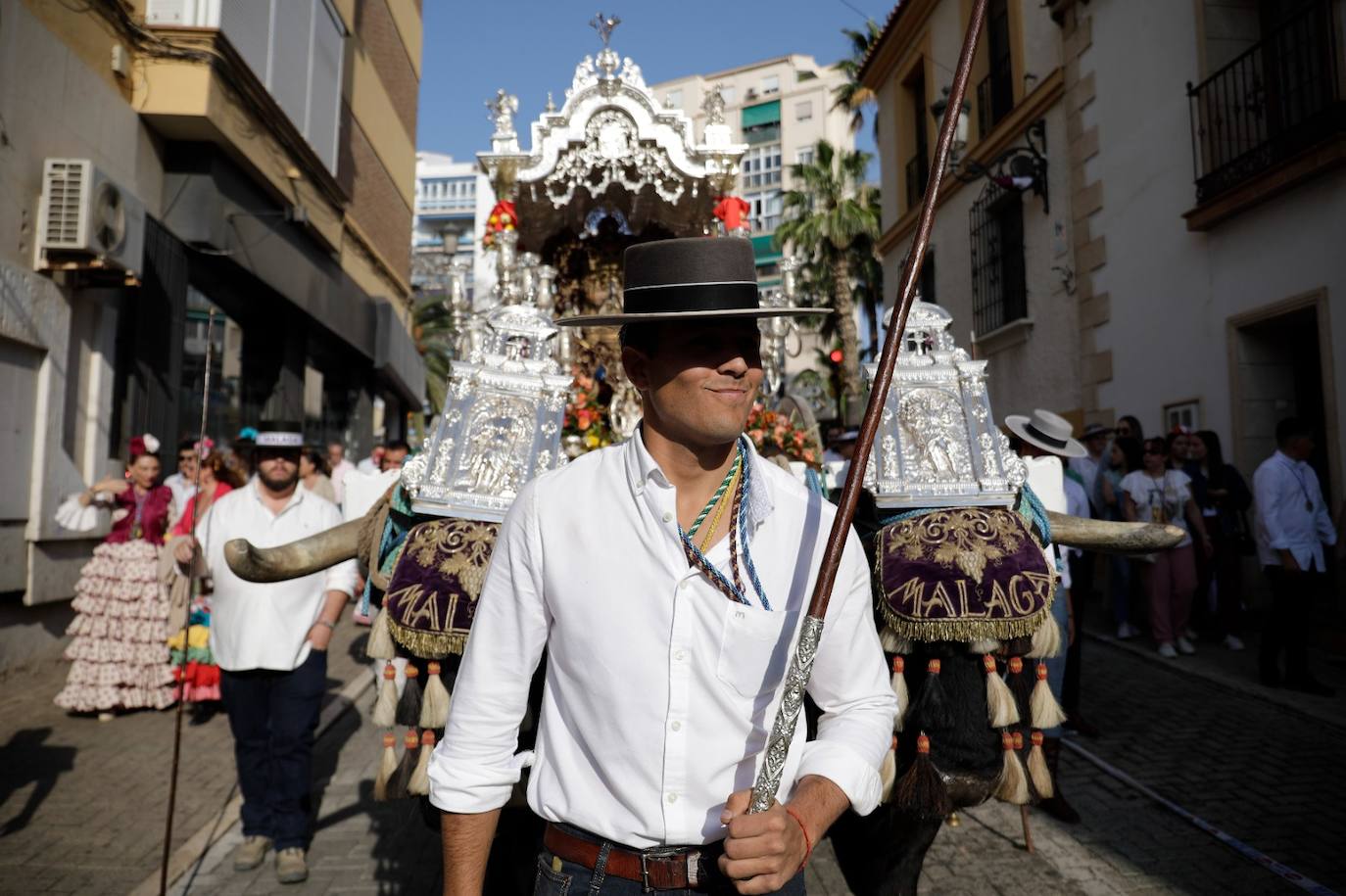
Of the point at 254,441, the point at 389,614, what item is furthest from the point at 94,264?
the point at 389,614

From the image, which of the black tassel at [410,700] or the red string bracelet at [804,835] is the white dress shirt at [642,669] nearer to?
the red string bracelet at [804,835]

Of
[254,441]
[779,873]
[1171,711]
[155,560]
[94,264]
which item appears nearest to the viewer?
[779,873]

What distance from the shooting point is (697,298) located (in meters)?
1.64

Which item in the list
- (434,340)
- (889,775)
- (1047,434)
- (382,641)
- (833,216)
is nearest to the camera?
(889,775)

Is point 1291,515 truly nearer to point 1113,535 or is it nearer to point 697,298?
point 1113,535

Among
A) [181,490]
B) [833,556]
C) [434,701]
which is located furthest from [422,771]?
[181,490]

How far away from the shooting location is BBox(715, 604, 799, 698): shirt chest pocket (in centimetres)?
157

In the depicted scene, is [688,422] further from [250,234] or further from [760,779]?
[250,234]

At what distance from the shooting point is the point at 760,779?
141 centimetres

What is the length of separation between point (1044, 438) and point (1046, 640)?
272 cm

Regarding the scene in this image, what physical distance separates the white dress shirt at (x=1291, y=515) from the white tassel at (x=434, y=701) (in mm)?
6932

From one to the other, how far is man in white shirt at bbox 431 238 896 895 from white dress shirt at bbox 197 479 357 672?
2.62m

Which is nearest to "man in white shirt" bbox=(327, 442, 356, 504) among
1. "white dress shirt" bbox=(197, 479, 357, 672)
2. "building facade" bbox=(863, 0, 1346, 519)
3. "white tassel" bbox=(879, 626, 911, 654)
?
"white dress shirt" bbox=(197, 479, 357, 672)

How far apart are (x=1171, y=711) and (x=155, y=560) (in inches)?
323
